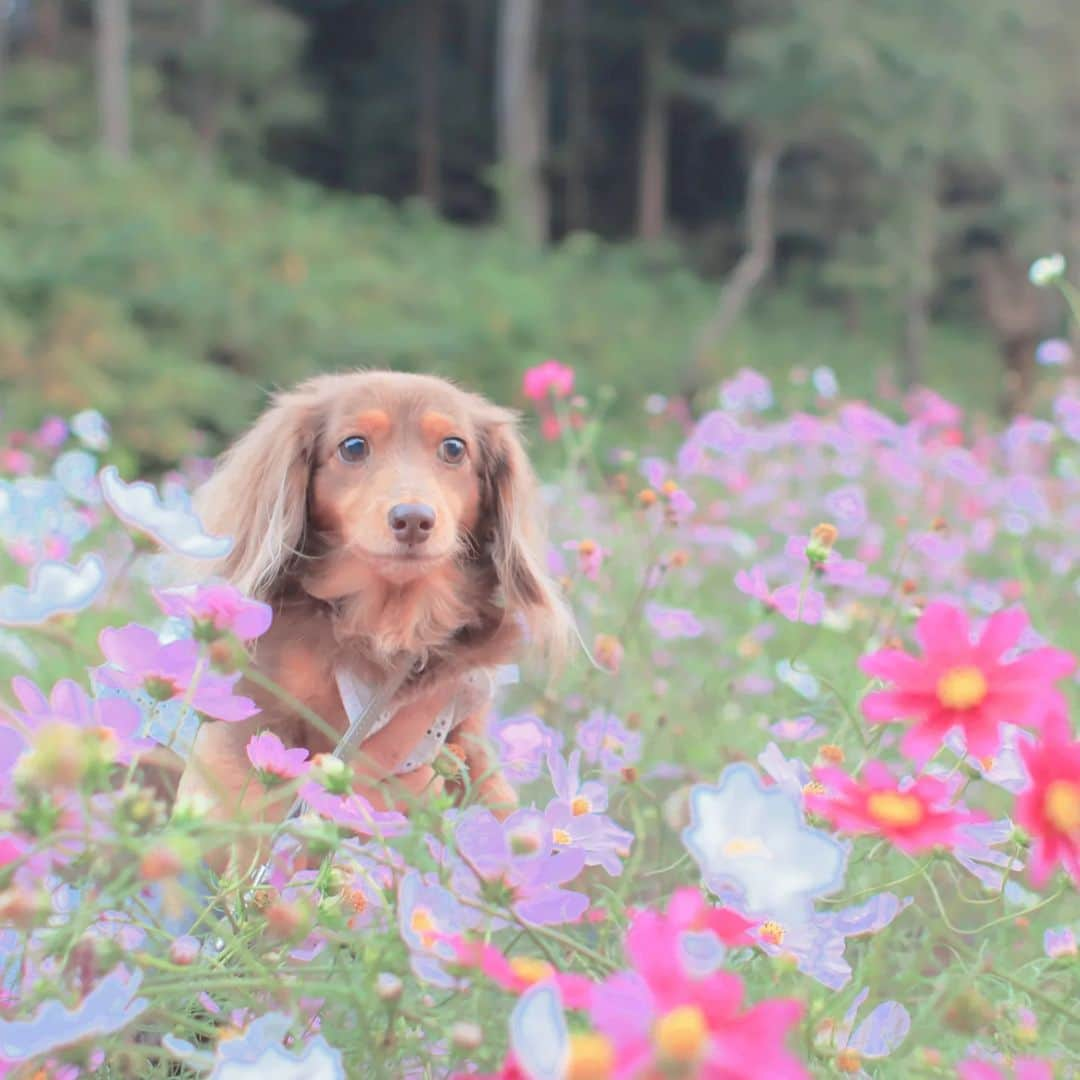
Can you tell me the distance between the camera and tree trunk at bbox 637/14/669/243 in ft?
53.9

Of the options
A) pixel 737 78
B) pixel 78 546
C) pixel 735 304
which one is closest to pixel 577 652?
pixel 78 546

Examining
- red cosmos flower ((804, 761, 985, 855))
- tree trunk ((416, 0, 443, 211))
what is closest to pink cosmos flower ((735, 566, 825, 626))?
red cosmos flower ((804, 761, 985, 855))

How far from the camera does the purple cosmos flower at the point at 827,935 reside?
92 centimetres

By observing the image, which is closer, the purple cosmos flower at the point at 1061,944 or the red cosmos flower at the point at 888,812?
the red cosmos flower at the point at 888,812

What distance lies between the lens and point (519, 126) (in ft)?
45.3

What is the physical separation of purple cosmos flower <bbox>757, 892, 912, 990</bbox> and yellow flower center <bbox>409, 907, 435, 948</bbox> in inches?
9.8

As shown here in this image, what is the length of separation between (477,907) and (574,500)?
2.20 meters

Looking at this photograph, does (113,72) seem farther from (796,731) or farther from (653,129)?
(796,731)

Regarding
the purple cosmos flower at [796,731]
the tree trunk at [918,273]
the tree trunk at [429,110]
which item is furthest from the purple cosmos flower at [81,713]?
the tree trunk at [429,110]

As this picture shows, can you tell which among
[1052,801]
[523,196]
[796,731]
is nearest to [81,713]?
[1052,801]

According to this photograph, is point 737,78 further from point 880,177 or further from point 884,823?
point 884,823

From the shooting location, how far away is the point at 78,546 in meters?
3.71

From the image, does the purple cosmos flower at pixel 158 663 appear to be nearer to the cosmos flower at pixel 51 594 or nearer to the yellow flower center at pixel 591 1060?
the cosmos flower at pixel 51 594

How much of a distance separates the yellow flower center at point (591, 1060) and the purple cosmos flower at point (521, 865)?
215mm
